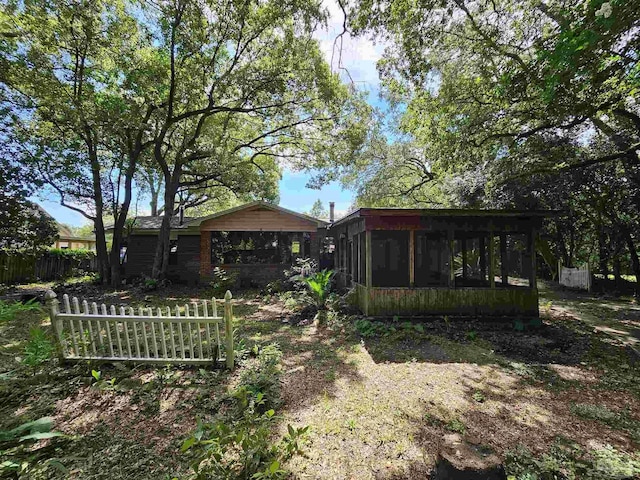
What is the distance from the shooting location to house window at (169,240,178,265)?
1614 cm

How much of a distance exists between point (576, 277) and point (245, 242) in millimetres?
15898

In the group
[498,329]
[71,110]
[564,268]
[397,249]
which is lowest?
[498,329]

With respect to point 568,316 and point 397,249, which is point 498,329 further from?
point 397,249

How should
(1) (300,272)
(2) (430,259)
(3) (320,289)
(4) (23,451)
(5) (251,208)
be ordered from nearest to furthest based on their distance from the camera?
1. (4) (23,451)
2. (3) (320,289)
3. (2) (430,259)
4. (1) (300,272)
5. (5) (251,208)

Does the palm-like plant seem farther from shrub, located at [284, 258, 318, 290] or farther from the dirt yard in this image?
shrub, located at [284, 258, 318, 290]

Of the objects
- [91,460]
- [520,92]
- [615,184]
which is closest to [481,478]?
[91,460]

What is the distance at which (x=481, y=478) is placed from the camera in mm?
2156

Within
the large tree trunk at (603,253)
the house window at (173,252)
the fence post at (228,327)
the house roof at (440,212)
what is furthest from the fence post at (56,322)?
the large tree trunk at (603,253)

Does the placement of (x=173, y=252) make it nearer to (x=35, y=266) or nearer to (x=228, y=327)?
(x=35, y=266)

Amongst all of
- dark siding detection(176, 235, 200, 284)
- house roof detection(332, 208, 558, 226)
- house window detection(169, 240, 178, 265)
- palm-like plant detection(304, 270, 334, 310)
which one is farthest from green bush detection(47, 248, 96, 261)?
house roof detection(332, 208, 558, 226)

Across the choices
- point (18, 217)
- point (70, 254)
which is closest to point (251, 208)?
point (18, 217)

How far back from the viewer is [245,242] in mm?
15141

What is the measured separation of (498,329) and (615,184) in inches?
342

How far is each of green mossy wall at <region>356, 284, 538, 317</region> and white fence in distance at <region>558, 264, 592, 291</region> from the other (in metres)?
8.67
